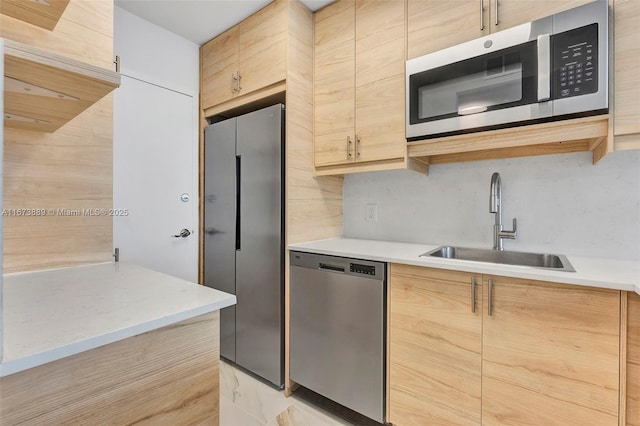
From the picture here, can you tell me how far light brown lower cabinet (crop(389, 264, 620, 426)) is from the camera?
1069mm

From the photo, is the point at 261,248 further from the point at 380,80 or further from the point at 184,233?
the point at 380,80

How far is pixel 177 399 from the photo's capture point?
0.77 metres

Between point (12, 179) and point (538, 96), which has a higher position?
point (538, 96)

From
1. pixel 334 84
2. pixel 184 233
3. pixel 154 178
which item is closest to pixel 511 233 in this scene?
pixel 334 84

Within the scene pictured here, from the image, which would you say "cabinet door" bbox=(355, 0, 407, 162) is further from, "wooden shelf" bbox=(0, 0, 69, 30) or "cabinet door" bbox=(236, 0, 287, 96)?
"wooden shelf" bbox=(0, 0, 69, 30)

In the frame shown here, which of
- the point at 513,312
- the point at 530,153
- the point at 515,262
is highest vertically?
the point at 530,153

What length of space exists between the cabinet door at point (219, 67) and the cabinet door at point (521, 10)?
165 cm

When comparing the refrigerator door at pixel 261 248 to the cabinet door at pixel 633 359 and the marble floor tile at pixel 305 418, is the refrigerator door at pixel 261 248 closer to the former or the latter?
the marble floor tile at pixel 305 418

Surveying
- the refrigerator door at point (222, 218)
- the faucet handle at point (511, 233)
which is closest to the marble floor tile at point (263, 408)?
the refrigerator door at point (222, 218)

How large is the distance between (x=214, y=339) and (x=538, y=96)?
155cm

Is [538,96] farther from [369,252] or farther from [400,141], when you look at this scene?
[369,252]

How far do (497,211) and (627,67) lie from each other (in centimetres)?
74

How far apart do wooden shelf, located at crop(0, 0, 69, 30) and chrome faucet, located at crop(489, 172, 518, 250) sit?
195 cm

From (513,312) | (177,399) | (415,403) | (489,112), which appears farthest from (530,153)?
(177,399)
